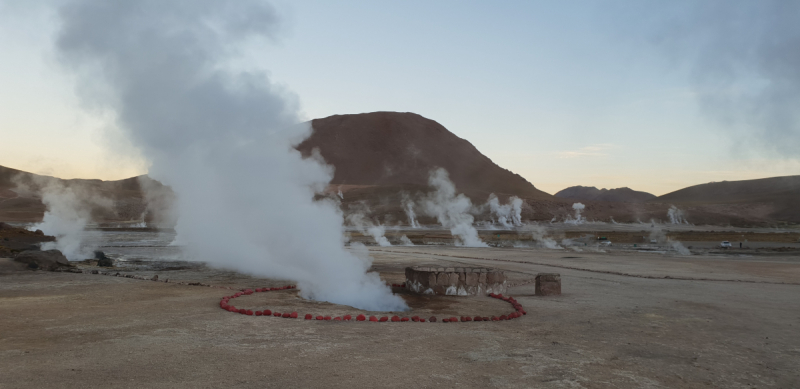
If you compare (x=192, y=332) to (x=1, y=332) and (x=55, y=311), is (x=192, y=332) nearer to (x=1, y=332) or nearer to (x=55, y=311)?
(x=1, y=332)

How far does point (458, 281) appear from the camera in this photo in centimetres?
1980

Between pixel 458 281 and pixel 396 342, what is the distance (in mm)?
8774

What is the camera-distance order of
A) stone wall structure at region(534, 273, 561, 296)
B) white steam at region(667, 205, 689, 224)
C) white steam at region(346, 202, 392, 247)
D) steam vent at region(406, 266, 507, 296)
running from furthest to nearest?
white steam at region(667, 205, 689, 224)
white steam at region(346, 202, 392, 247)
steam vent at region(406, 266, 507, 296)
stone wall structure at region(534, 273, 561, 296)

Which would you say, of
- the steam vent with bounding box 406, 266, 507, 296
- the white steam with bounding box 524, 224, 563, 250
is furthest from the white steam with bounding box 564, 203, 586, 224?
the steam vent with bounding box 406, 266, 507, 296

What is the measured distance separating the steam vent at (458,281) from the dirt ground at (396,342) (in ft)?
2.98

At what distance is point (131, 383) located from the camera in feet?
26.6

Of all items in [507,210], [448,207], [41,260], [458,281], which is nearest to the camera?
[458,281]

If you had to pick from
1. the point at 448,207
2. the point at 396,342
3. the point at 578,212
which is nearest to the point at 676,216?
the point at 578,212

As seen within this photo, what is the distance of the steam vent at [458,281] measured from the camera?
1980 centimetres

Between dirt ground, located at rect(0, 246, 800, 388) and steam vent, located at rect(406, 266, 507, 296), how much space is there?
0.91 m

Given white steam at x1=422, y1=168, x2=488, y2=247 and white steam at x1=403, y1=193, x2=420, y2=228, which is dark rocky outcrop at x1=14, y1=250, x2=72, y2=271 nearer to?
white steam at x1=403, y1=193, x2=420, y2=228

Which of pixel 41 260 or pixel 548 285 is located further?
pixel 41 260

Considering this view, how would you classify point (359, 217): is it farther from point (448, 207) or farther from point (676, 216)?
point (676, 216)

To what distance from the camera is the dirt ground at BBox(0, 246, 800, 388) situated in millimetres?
8680
